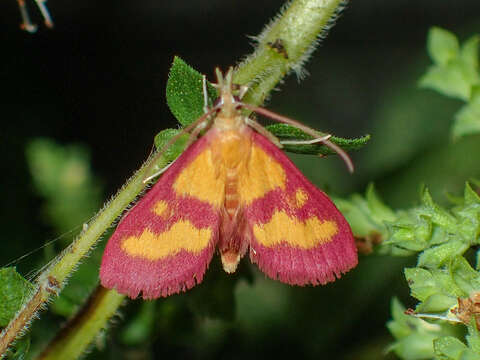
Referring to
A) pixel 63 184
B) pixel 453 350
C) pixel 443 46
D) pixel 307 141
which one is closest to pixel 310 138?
pixel 307 141

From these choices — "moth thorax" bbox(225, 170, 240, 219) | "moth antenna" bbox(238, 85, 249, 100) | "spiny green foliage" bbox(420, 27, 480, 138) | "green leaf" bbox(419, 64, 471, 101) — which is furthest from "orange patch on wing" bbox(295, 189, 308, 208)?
"green leaf" bbox(419, 64, 471, 101)

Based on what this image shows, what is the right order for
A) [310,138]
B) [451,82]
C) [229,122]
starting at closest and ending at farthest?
[310,138] < [229,122] < [451,82]

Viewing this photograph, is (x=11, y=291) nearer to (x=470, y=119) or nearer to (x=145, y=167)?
(x=145, y=167)

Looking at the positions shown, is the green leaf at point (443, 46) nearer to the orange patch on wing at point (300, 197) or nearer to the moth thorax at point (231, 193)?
the orange patch on wing at point (300, 197)

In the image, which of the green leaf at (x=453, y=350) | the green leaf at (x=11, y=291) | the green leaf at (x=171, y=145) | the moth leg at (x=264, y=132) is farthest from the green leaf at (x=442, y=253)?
the green leaf at (x=11, y=291)

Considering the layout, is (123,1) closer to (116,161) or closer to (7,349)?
(116,161)

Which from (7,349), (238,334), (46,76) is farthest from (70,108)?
(7,349)
